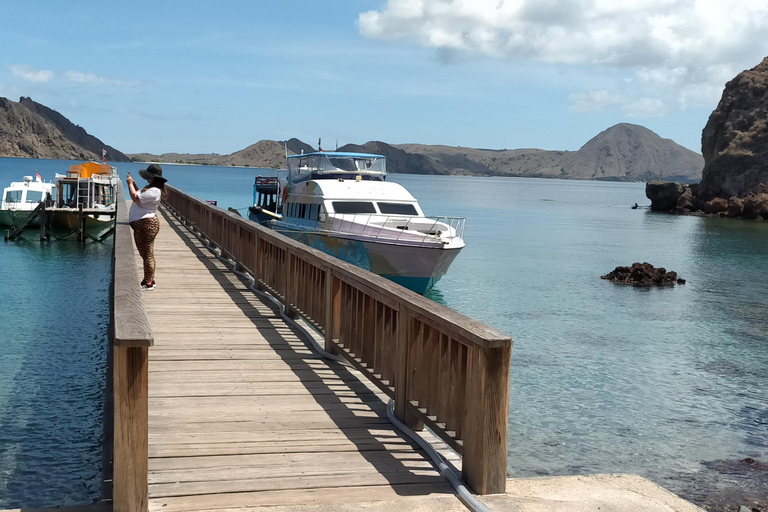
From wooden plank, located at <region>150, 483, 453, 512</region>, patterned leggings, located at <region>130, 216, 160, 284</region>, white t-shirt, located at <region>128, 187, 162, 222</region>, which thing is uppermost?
white t-shirt, located at <region>128, 187, 162, 222</region>

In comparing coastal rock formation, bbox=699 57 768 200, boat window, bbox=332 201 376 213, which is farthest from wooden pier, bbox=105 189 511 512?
coastal rock formation, bbox=699 57 768 200

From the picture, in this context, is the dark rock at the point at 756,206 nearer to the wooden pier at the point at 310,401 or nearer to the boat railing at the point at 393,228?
the boat railing at the point at 393,228

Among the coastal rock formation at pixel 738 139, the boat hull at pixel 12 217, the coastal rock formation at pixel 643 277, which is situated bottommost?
the coastal rock formation at pixel 643 277

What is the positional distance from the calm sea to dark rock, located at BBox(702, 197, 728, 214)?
58.4 meters

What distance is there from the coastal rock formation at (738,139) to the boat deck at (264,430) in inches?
3737

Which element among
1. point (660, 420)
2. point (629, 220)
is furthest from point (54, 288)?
point (629, 220)

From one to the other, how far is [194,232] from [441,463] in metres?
19.6

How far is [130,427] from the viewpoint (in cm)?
427

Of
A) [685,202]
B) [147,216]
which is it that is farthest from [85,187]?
[685,202]

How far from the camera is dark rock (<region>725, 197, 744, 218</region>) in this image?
8829 cm

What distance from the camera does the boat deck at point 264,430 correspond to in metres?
4.70

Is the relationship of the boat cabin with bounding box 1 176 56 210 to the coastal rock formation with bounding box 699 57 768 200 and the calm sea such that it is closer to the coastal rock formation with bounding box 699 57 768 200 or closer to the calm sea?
the calm sea

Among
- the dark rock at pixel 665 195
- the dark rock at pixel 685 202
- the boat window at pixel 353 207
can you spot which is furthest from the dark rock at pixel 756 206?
the boat window at pixel 353 207

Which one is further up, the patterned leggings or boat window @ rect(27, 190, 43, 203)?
the patterned leggings
